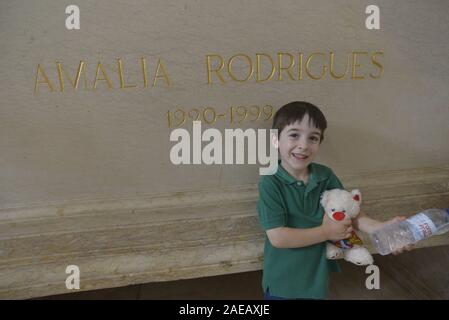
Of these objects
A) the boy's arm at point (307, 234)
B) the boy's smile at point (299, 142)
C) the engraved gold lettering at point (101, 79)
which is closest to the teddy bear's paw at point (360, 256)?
the boy's arm at point (307, 234)

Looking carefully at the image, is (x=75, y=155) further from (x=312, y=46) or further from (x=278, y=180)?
(x=312, y=46)

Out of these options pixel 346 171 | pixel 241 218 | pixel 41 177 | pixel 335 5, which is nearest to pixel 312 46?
pixel 335 5

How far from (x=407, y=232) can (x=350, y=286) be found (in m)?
0.79

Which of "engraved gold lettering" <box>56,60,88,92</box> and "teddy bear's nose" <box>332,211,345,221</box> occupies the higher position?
"engraved gold lettering" <box>56,60,88,92</box>

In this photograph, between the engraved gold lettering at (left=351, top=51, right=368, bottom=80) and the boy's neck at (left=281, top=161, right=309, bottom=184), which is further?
the engraved gold lettering at (left=351, top=51, right=368, bottom=80)

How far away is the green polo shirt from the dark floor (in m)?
0.58

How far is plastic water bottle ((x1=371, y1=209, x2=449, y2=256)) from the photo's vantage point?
109 centimetres

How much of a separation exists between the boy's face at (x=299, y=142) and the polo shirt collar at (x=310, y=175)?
0.13 ft

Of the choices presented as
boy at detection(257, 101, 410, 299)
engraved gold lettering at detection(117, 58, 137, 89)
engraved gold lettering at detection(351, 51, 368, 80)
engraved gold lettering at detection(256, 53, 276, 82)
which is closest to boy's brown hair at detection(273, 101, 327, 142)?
boy at detection(257, 101, 410, 299)

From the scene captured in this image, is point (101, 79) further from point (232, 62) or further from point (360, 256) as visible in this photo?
point (360, 256)

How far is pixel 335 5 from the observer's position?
132 cm

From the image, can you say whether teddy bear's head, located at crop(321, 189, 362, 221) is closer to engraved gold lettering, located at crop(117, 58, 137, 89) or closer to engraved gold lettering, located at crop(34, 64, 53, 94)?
engraved gold lettering, located at crop(117, 58, 137, 89)

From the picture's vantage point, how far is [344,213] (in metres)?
1.14

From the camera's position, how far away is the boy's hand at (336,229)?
1139 millimetres
